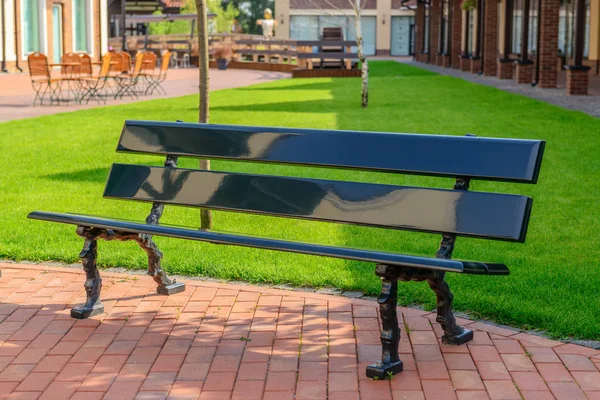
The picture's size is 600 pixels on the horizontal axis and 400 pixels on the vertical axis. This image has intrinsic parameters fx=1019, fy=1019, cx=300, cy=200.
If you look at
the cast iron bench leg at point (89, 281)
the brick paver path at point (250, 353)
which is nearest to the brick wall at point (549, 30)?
the brick paver path at point (250, 353)

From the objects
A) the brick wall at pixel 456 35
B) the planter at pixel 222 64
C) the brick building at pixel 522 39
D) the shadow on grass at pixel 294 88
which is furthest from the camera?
the planter at pixel 222 64

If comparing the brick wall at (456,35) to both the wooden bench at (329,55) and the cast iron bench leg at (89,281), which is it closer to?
the wooden bench at (329,55)

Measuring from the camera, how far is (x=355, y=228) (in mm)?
7785

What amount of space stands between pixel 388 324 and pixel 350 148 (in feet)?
3.30

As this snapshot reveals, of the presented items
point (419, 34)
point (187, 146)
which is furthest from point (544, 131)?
point (419, 34)

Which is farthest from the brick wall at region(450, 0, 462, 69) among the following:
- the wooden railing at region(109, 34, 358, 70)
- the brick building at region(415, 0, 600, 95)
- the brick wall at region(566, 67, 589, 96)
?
the brick wall at region(566, 67, 589, 96)

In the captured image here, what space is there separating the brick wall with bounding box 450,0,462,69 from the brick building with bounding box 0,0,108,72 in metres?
15.0

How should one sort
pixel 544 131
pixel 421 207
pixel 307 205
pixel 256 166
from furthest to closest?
1. pixel 544 131
2. pixel 256 166
3. pixel 307 205
4. pixel 421 207

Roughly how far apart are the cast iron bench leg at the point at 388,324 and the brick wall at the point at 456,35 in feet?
131

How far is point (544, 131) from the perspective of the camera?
14.7m

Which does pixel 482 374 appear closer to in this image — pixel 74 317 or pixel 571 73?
pixel 74 317

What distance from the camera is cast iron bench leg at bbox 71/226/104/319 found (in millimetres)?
5203

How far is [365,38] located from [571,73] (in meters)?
53.2

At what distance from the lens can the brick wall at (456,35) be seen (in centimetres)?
4369
